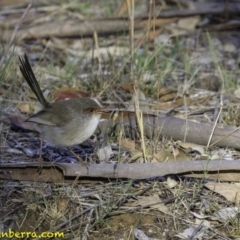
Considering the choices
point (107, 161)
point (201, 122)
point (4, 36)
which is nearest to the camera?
point (107, 161)

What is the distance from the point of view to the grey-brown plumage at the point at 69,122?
4.59 meters

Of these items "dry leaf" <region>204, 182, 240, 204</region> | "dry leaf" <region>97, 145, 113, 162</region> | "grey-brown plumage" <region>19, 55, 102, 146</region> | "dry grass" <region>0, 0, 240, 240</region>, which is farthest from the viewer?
"dry leaf" <region>97, 145, 113, 162</region>

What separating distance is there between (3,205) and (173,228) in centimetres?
108

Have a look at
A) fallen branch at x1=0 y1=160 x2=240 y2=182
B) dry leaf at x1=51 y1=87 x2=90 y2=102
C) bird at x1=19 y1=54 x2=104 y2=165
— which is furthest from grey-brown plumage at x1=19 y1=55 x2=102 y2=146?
dry leaf at x1=51 y1=87 x2=90 y2=102

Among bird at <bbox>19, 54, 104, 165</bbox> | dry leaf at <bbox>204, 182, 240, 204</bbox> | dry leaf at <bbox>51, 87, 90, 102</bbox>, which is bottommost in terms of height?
dry leaf at <bbox>51, 87, 90, 102</bbox>

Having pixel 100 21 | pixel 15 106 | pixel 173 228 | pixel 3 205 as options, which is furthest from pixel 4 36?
pixel 173 228

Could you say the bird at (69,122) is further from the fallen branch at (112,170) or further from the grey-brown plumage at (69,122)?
the fallen branch at (112,170)

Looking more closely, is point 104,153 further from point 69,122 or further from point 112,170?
point 112,170

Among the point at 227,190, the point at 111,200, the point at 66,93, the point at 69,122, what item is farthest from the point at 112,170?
the point at 66,93

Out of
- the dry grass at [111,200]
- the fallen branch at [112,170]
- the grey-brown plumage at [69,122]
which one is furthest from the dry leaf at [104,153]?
the fallen branch at [112,170]

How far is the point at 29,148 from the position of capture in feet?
16.6

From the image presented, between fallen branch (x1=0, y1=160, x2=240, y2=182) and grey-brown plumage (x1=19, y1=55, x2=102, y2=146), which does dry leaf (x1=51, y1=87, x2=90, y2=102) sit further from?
fallen branch (x1=0, y1=160, x2=240, y2=182)

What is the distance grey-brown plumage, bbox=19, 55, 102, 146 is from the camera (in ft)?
15.1

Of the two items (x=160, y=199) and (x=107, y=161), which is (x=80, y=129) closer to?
(x=107, y=161)
